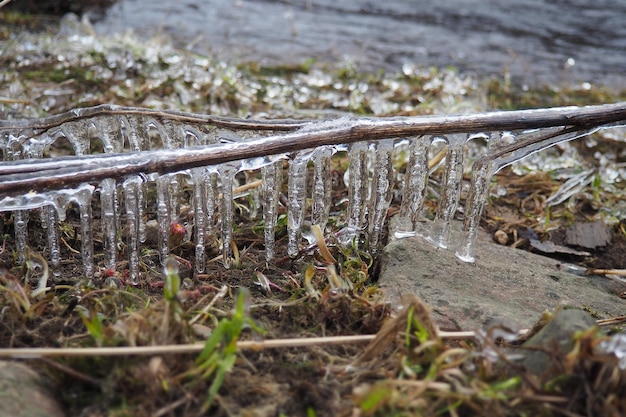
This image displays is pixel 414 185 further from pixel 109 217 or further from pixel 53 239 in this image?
pixel 53 239

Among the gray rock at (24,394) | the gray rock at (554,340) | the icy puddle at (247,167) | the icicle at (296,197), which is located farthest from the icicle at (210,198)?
the gray rock at (554,340)

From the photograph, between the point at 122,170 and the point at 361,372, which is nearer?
the point at 361,372

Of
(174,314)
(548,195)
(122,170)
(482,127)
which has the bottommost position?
(548,195)

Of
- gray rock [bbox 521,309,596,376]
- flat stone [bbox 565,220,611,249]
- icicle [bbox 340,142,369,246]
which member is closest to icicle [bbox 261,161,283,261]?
icicle [bbox 340,142,369,246]

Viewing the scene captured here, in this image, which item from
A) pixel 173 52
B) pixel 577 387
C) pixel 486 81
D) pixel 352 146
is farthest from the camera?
pixel 486 81

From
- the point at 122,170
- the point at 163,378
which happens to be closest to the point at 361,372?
the point at 163,378

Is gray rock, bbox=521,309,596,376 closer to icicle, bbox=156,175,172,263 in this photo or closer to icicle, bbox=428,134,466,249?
icicle, bbox=428,134,466,249

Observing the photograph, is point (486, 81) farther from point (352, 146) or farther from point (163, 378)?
point (163, 378)

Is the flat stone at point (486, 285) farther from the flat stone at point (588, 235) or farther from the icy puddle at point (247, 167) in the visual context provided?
the flat stone at point (588, 235)
